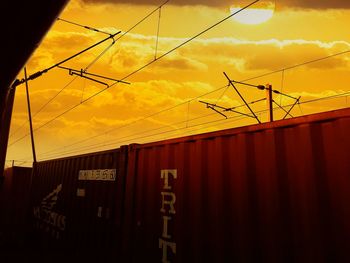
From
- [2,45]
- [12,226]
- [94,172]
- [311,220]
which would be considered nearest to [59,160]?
[94,172]

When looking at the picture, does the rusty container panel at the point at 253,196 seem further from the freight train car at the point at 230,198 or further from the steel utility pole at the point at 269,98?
the steel utility pole at the point at 269,98

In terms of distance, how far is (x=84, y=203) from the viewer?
7613 millimetres

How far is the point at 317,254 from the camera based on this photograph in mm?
3080

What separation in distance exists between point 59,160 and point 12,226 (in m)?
6.20

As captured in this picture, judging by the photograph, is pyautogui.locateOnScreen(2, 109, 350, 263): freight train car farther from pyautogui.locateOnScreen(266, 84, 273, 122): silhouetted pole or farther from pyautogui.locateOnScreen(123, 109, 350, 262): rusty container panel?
pyautogui.locateOnScreen(266, 84, 273, 122): silhouetted pole

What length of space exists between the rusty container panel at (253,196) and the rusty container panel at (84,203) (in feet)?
3.61

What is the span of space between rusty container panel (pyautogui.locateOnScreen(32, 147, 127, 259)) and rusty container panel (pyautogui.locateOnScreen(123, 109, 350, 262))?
1100mm

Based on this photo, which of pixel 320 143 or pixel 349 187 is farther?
pixel 320 143

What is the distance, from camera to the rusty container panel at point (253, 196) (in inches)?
122

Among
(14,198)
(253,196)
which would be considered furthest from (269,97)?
(14,198)

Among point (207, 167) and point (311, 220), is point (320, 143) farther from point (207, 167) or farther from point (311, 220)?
point (207, 167)

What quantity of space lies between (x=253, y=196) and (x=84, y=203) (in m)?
5.10

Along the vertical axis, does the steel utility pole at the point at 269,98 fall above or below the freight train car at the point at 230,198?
above

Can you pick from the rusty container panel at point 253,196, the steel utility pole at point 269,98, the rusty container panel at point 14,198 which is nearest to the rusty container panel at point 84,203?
the rusty container panel at point 253,196
